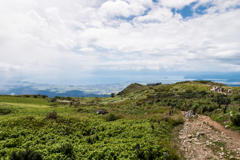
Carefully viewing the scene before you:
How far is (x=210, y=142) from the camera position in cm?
1320

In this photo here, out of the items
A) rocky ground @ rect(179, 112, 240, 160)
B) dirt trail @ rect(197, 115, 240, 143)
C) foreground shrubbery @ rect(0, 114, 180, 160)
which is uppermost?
foreground shrubbery @ rect(0, 114, 180, 160)

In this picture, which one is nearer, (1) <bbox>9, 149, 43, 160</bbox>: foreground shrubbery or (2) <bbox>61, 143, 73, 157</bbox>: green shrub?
(1) <bbox>9, 149, 43, 160</bbox>: foreground shrubbery

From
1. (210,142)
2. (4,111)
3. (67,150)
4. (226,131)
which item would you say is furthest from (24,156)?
(4,111)

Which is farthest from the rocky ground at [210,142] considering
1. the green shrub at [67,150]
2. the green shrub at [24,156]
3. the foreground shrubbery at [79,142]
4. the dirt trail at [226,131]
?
the green shrub at [24,156]

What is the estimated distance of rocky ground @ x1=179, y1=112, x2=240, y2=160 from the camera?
11141 millimetres

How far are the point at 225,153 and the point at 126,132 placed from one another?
33.0 feet

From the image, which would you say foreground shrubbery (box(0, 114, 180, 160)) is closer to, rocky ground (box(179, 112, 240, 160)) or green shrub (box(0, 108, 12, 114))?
rocky ground (box(179, 112, 240, 160))

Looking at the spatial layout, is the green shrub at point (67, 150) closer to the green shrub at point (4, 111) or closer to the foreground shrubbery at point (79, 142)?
the foreground shrubbery at point (79, 142)

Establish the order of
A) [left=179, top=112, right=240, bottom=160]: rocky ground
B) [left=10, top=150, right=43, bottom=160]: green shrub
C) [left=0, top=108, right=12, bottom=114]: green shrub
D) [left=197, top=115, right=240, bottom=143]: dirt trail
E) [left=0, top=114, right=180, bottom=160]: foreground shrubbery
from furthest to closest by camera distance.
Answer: [left=0, top=108, right=12, bottom=114]: green shrub
[left=197, top=115, right=240, bottom=143]: dirt trail
[left=179, top=112, right=240, bottom=160]: rocky ground
[left=0, top=114, right=180, bottom=160]: foreground shrubbery
[left=10, top=150, right=43, bottom=160]: green shrub

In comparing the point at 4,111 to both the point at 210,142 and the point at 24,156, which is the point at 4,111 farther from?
the point at 210,142

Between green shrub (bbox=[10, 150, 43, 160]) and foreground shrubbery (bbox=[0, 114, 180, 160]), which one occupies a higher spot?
green shrub (bbox=[10, 150, 43, 160])

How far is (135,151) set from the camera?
35.9 feet

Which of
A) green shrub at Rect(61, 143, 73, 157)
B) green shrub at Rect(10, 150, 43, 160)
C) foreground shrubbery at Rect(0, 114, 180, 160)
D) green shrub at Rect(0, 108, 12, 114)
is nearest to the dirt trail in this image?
foreground shrubbery at Rect(0, 114, 180, 160)

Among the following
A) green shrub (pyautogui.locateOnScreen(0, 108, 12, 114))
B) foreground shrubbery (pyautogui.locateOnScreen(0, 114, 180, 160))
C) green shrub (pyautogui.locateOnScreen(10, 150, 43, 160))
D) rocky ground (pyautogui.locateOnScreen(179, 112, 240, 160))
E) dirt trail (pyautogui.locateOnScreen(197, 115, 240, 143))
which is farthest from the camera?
green shrub (pyautogui.locateOnScreen(0, 108, 12, 114))
